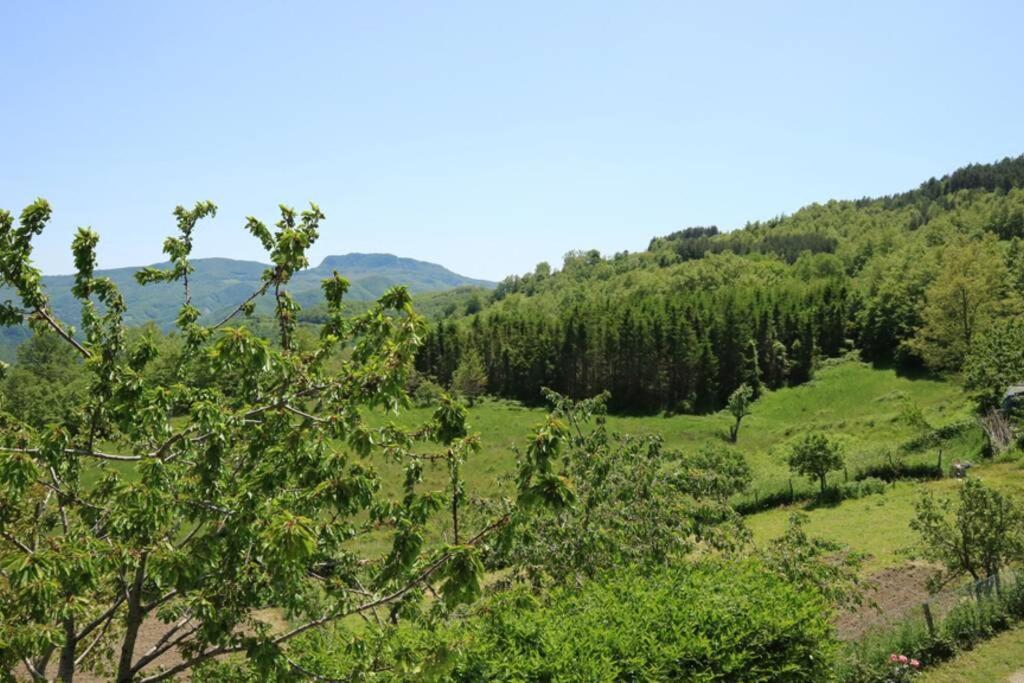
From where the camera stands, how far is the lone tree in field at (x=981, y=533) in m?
14.4

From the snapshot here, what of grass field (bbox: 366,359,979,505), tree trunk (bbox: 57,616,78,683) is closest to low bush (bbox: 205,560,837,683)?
tree trunk (bbox: 57,616,78,683)

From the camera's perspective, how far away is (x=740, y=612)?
26.2 ft

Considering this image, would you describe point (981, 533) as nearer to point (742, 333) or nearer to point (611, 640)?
point (611, 640)

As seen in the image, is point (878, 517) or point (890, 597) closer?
point (890, 597)

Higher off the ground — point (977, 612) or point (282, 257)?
point (282, 257)

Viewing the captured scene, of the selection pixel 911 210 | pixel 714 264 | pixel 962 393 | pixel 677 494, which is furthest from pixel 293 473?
pixel 911 210

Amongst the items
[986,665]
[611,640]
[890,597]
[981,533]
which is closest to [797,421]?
[890,597]

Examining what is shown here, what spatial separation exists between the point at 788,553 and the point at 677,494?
7.21ft

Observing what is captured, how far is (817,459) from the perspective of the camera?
3562 cm

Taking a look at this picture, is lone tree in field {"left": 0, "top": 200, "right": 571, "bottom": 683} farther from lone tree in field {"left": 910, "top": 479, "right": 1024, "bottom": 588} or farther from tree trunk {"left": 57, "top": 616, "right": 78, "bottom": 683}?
lone tree in field {"left": 910, "top": 479, "right": 1024, "bottom": 588}

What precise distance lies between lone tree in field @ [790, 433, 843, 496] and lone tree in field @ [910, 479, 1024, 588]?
2090cm

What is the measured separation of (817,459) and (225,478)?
117 ft

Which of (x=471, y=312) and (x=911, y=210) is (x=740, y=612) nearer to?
(x=471, y=312)

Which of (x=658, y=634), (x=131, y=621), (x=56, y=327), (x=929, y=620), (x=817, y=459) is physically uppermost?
(x=56, y=327)
